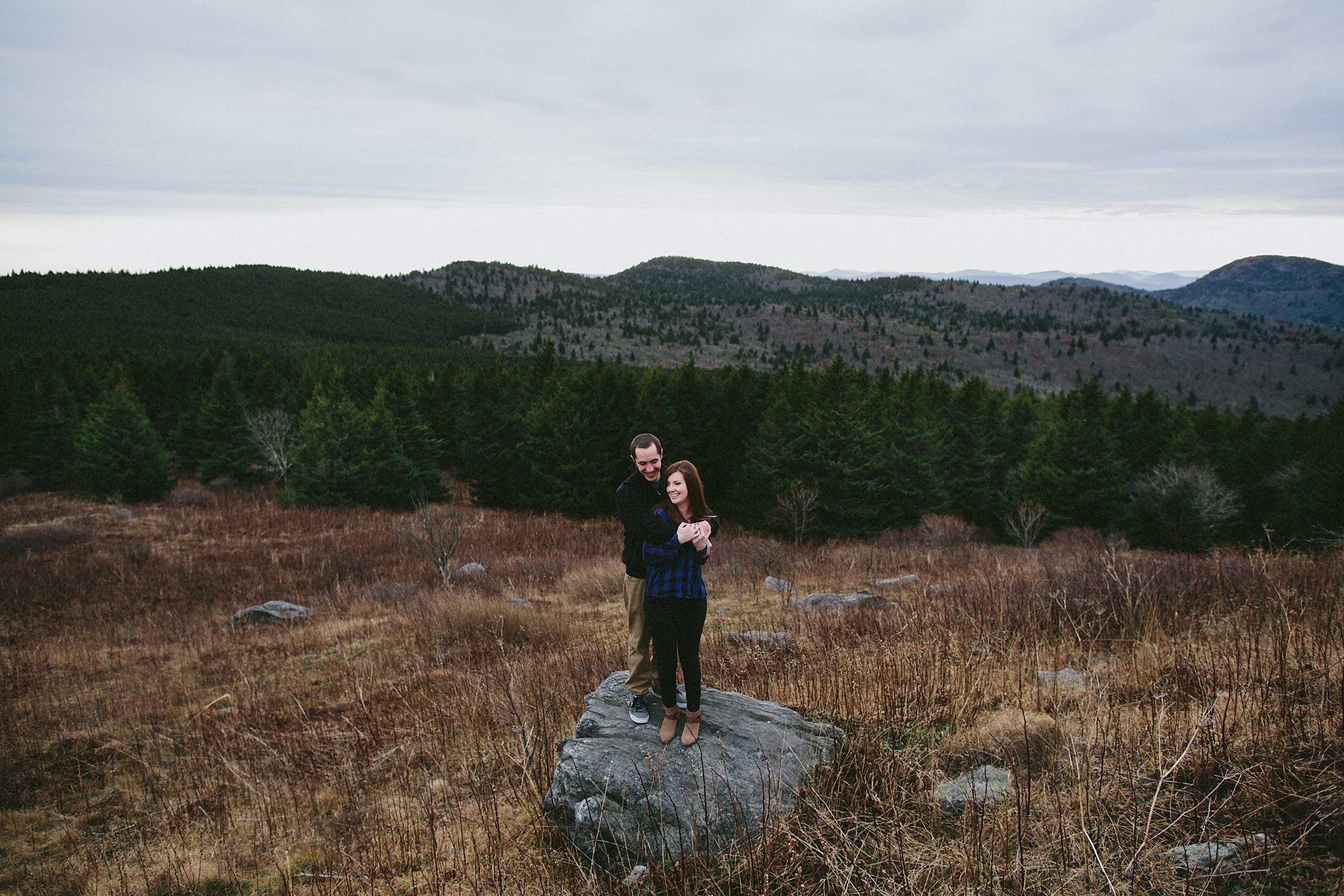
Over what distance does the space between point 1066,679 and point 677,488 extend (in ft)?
10.7

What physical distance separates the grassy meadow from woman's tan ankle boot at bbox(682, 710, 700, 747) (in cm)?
67

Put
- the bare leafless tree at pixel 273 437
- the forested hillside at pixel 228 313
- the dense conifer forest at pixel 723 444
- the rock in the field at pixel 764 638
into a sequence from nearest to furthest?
the rock in the field at pixel 764 638
the dense conifer forest at pixel 723 444
the bare leafless tree at pixel 273 437
the forested hillside at pixel 228 313

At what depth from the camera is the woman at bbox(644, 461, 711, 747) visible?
11.9 feet

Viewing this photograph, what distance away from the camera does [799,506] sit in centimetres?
2666

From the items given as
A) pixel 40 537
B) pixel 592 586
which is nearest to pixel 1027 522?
pixel 592 586

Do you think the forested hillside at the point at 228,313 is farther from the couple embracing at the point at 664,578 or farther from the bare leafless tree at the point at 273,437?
the couple embracing at the point at 664,578

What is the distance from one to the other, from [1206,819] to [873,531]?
84.6 ft

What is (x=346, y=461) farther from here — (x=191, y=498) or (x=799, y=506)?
(x=799, y=506)

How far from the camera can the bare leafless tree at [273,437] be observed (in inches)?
1393

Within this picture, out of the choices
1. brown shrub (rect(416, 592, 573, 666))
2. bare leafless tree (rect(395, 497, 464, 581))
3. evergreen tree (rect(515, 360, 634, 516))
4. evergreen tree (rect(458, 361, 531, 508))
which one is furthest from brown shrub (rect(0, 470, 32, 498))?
brown shrub (rect(416, 592, 573, 666))

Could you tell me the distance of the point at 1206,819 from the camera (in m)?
2.48

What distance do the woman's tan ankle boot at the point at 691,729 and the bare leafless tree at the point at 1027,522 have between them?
2766cm

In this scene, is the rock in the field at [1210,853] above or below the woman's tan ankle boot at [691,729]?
above

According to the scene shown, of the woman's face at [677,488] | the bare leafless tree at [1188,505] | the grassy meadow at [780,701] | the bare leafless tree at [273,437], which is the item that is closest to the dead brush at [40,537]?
the bare leafless tree at [273,437]
